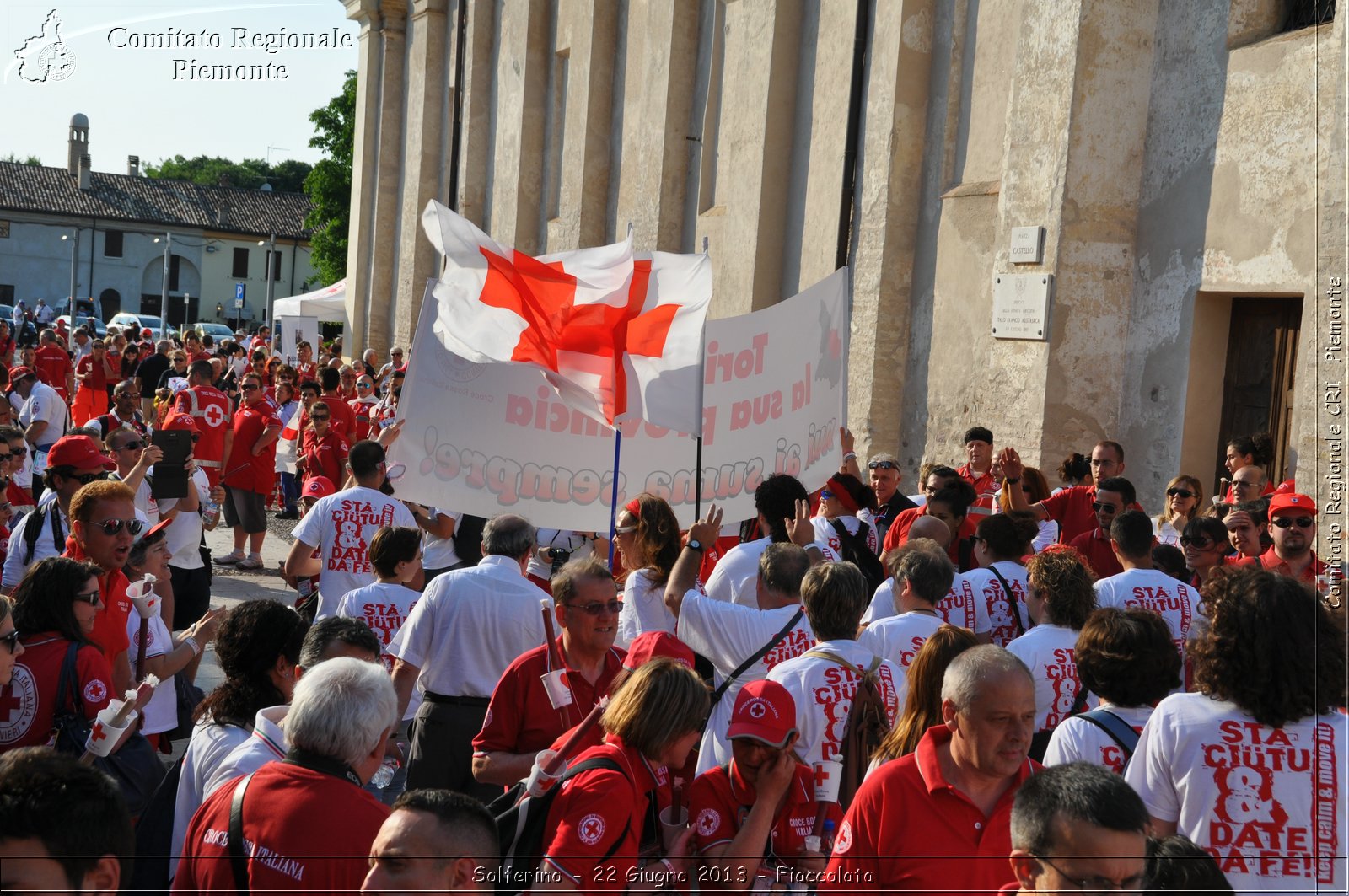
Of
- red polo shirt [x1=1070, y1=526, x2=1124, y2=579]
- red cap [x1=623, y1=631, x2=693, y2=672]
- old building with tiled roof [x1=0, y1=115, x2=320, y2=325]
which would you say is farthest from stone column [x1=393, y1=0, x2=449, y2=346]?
old building with tiled roof [x1=0, y1=115, x2=320, y2=325]

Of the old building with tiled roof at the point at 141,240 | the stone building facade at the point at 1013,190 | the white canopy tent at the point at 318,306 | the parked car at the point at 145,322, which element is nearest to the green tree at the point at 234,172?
the old building with tiled roof at the point at 141,240

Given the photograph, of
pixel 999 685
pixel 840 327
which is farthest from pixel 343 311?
pixel 999 685

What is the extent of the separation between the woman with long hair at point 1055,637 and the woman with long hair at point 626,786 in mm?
1823

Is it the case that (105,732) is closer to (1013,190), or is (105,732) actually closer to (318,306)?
(1013,190)

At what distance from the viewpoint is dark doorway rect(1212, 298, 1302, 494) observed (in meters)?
10.5

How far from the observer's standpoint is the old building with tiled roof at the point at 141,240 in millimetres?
73812

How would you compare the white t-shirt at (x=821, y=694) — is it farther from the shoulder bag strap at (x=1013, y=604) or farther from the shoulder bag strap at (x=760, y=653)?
the shoulder bag strap at (x=1013, y=604)

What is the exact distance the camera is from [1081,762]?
3.10m

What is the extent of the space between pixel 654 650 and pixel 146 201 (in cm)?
7979

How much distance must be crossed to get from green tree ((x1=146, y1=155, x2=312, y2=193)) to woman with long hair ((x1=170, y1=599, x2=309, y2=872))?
98621 millimetres

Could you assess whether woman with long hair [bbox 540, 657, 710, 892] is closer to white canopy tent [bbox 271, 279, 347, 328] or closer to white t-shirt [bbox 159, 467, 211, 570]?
white t-shirt [bbox 159, 467, 211, 570]

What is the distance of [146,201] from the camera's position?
252 ft

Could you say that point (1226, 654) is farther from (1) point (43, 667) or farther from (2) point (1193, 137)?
(2) point (1193, 137)

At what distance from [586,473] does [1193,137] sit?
6.89 m
